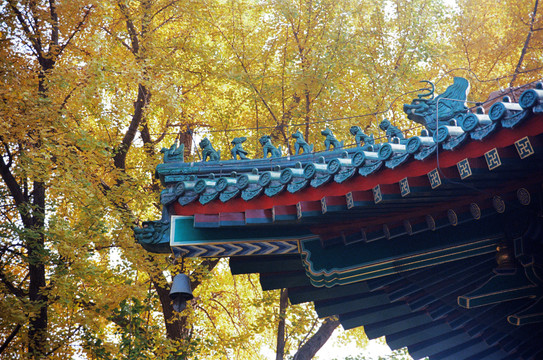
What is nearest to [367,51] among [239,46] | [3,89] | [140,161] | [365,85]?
[365,85]

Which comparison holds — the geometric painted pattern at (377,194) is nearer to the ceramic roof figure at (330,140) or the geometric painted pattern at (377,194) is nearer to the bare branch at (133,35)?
the ceramic roof figure at (330,140)

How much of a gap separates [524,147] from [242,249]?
2383 millimetres

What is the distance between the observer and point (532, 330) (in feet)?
14.1

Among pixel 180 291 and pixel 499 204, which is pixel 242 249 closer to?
pixel 180 291

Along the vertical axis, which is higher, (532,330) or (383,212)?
(383,212)

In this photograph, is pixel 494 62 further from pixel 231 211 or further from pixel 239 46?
pixel 231 211

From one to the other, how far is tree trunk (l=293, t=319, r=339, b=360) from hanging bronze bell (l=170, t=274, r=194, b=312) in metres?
→ 5.38

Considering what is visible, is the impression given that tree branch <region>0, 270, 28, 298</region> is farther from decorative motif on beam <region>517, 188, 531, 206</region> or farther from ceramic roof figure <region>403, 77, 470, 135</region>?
decorative motif on beam <region>517, 188, 531, 206</region>

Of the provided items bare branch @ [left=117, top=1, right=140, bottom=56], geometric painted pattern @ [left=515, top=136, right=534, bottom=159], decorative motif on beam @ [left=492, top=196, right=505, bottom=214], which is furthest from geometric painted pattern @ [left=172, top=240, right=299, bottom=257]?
bare branch @ [left=117, top=1, right=140, bottom=56]

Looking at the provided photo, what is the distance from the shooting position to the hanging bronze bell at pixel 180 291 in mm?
4531

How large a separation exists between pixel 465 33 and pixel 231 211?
360 inches

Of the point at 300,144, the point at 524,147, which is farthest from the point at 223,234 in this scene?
the point at 524,147

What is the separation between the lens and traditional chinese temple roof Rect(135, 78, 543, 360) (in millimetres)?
3418

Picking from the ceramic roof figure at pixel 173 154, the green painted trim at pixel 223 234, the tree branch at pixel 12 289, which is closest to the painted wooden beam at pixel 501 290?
the green painted trim at pixel 223 234
